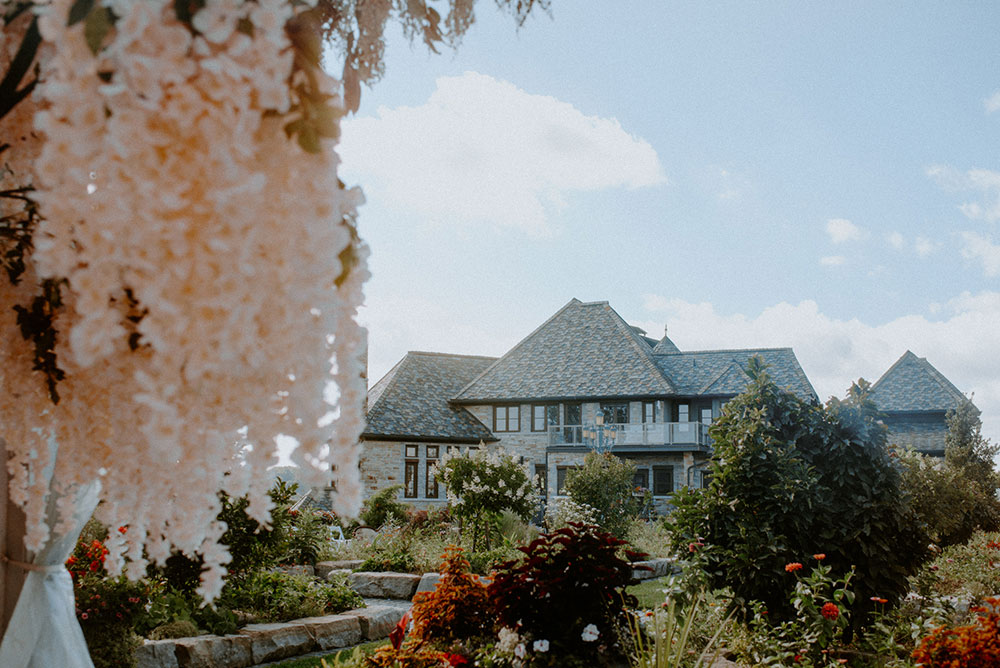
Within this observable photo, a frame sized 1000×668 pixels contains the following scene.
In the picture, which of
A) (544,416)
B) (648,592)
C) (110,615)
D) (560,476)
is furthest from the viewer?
(544,416)

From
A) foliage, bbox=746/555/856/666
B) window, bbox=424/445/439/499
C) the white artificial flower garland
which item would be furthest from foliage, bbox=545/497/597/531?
the white artificial flower garland

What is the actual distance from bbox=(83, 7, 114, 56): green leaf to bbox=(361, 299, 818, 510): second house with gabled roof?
84.9 ft

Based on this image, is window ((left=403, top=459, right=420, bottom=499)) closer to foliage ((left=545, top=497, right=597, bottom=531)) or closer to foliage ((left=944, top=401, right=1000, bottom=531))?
foliage ((left=545, top=497, right=597, bottom=531))

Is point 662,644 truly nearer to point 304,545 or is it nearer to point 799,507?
point 799,507

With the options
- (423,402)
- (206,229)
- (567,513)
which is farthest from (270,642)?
(423,402)

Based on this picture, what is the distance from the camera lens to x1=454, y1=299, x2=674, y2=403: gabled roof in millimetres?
29953

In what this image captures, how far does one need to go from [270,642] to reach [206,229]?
7307 millimetres

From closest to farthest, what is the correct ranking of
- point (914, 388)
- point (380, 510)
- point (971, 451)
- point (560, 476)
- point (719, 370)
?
point (380, 510)
point (971, 451)
point (560, 476)
point (719, 370)
point (914, 388)

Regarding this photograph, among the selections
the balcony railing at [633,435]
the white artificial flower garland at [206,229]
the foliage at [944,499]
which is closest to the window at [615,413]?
the balcony railing at [633,435]

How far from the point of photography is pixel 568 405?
3078 centimetres

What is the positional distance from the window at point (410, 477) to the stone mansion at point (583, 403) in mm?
47

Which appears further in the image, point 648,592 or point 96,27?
point 648,592

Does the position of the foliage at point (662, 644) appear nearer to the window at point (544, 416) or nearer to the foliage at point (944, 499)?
the foliage at point (944, 499)

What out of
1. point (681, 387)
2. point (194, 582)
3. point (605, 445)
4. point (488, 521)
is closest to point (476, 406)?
point (605, 445)
